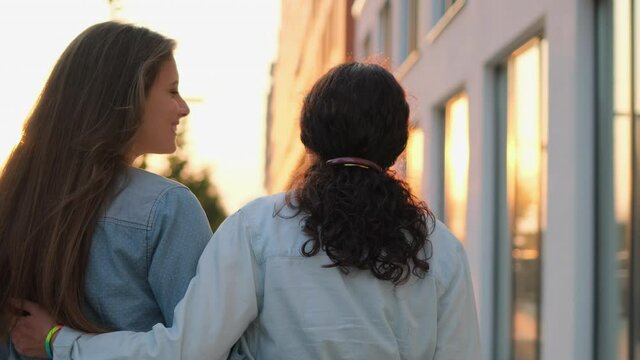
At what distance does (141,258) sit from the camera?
8.38ft

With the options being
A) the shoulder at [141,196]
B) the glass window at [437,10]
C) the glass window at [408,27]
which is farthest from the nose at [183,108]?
the glass window at [408,27]

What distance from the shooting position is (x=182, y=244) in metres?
2.56

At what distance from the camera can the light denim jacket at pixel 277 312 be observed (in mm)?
2414

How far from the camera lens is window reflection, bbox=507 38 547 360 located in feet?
25.6

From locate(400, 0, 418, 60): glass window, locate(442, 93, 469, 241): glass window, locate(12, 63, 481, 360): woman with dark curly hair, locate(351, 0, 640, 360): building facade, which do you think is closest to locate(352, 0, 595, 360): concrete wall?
locate(351, 0, 640, 360): building facade

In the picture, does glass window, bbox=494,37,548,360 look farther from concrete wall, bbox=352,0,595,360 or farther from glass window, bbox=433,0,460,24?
glass window, bbox=433,0,460,24

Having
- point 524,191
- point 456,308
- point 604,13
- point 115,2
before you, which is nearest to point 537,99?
point 524,191

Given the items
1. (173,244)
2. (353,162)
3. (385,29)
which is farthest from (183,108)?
(385,29)

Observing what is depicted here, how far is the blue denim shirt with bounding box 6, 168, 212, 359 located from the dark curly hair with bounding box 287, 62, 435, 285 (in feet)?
0.98

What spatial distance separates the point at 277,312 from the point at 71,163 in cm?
65

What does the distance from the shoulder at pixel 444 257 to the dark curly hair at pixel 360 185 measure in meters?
0.03

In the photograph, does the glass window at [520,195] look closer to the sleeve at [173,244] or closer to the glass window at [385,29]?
the sleeve at [173,244]

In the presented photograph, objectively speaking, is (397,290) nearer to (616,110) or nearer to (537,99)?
(616,110)

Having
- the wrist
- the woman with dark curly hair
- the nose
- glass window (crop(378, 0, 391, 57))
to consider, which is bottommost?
the wrist
